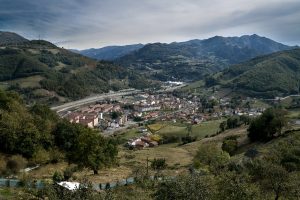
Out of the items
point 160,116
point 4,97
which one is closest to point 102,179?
point 4,97

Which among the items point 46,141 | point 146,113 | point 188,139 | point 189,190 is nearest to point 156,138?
point 188,139

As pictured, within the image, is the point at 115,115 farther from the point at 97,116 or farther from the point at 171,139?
the point at 171,139

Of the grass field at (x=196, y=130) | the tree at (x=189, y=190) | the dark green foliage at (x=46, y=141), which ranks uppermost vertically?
the tree at (x=189, y=190)

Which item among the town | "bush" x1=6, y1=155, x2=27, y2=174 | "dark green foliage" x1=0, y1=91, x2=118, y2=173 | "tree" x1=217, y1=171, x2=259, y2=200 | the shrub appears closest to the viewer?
"tree" x1=217, y1=171, x2=259, y2=200

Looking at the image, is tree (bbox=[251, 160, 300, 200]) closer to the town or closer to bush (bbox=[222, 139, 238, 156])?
bush (bbox=[222, 139, 238, 156])

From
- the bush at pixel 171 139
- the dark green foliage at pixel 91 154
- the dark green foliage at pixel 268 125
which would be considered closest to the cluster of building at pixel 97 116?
→ the bush at pixel 171 139

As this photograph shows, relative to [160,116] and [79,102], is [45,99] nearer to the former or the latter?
[79,102]

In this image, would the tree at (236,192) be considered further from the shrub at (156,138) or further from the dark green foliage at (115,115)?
the dark green foliage at (115,115)

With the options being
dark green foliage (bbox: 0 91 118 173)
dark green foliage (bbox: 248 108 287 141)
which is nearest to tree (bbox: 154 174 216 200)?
dark green foliage (bbox: 0 91 118 173)
